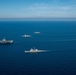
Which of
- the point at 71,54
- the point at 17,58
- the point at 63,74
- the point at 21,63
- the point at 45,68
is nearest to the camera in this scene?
the point at 63,74

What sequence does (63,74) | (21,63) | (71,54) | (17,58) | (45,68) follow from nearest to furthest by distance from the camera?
1. (63,74)
2. (45,68)
3. (21,63)
4. (17,58)
5. (71,54)

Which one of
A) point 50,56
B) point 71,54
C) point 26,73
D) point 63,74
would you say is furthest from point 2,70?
point 71,54

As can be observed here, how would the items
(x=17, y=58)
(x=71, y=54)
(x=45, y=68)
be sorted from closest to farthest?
1. (x=45, y=68)
2. (x=17, y=58)
3. (x=71, y=54)

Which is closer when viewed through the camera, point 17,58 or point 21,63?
point 21,63

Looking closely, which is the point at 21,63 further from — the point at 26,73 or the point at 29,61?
the point at 26,73

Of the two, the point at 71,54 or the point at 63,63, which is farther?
the point at 71,54

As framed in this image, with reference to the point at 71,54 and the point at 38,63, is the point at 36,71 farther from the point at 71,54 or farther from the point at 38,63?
the point at 71,54

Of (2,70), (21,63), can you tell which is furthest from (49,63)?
(2,70)

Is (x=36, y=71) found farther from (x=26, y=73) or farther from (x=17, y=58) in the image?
(x=17, y=58)
